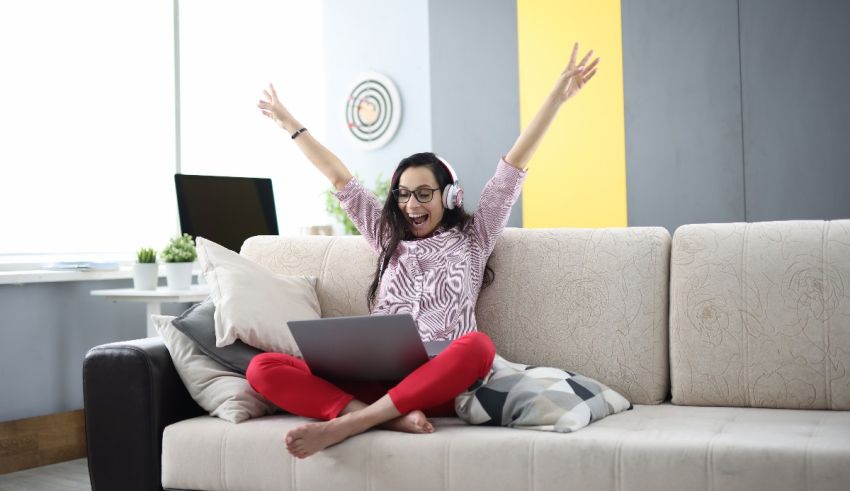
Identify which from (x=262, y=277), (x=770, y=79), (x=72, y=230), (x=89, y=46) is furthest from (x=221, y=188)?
(x=770, y=79)

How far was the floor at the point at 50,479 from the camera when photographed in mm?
3004

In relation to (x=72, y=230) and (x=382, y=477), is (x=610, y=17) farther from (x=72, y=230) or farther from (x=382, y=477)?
(x=382, y=477)

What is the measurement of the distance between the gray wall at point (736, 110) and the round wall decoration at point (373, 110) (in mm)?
1733

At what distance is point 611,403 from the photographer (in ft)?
6.88

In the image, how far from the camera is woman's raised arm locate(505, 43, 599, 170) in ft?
7.95

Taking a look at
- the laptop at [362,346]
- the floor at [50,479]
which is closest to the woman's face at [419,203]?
the laptop at [362,346]

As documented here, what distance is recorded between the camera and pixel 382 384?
2072mm

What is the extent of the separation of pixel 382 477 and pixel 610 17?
3015mm

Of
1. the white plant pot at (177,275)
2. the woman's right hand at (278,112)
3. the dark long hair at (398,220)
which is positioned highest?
the woman's right hand at (278,112)

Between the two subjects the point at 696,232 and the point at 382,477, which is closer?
the point at 382,477

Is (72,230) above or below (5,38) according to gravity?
below

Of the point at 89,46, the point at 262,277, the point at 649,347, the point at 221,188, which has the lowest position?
the point at 649,347

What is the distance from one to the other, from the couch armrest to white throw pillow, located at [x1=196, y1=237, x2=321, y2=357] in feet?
0.70

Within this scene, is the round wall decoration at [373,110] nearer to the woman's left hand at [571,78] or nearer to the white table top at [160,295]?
the white table top at [160,295]
